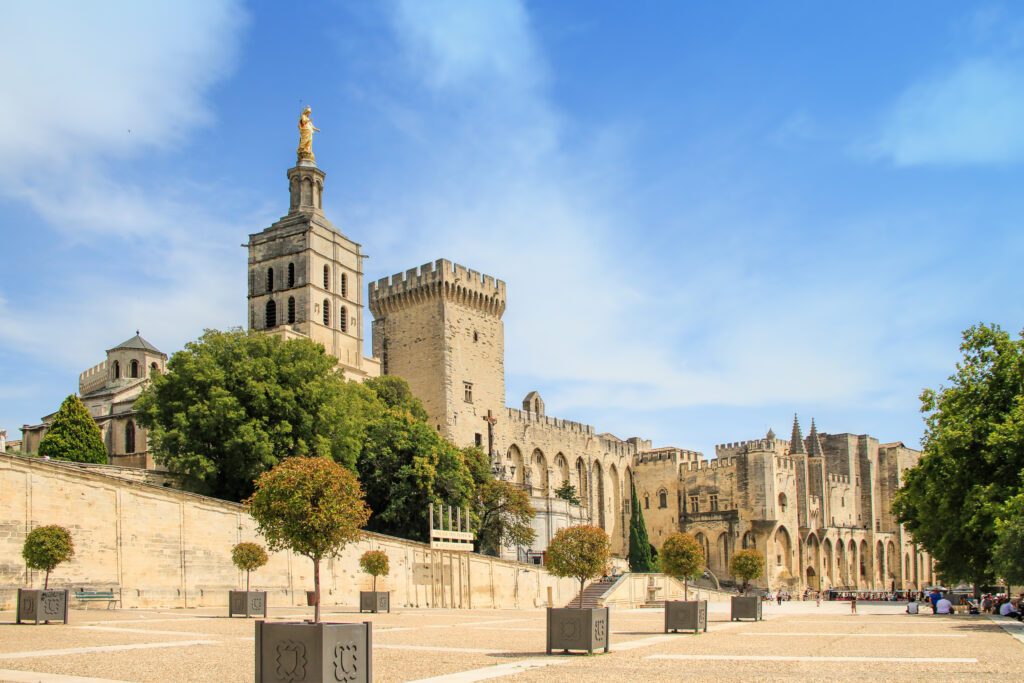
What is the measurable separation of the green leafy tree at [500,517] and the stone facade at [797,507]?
2681 cm

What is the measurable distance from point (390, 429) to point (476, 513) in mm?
5421

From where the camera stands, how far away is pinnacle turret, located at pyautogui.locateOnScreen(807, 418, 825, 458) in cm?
7481

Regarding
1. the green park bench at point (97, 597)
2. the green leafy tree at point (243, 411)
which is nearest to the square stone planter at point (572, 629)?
the green park bench at point (97, 597)

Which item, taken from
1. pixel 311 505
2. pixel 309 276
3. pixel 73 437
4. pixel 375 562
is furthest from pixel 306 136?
pixel 311 505

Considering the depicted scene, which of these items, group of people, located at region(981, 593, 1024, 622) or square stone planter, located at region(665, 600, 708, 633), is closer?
square stone planter, located at region(665, 600, 708, 633)

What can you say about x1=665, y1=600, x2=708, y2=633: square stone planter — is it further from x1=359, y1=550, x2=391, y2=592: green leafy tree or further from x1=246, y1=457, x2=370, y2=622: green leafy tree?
x1=359, y1=550, x2=391, y2=592: green leafy tree

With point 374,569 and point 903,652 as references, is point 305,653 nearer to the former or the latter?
point 903,652

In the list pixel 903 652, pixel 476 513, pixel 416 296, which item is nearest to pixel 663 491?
pixel 416 296

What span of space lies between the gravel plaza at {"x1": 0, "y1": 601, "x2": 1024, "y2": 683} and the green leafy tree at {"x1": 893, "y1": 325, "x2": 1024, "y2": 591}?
6.51 metres

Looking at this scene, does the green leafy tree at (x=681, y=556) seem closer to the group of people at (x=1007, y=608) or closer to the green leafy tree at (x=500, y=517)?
the group of people at (x=1007, y=608)

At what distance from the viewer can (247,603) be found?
22.1m

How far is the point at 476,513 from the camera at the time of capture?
43.0 meters

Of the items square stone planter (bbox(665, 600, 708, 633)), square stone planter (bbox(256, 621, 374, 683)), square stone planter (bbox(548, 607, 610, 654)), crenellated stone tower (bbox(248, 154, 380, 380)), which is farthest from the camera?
crenellated stone tower (bbox(248, 154, 380, 380))

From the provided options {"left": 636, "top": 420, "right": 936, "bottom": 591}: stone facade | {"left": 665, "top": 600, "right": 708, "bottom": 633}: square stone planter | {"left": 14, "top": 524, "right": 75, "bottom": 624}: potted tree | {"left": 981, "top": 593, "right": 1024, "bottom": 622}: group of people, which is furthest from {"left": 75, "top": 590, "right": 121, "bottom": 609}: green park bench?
{"left": 636, "top": 420, "right": 936, "bottom": 591}: stone facade
